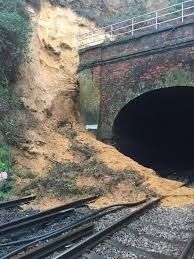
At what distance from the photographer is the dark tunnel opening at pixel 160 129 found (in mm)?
16406

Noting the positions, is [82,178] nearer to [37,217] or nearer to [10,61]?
[37,217]

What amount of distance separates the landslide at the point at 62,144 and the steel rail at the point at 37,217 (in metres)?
0.69

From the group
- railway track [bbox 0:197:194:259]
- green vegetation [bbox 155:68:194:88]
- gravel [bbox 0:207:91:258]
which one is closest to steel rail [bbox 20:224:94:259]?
railway track [bbox 0:197:194:259]

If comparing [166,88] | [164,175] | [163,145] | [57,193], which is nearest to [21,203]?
[57,193]

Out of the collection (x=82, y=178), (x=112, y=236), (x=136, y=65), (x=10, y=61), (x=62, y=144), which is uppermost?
(x=136, y=65)

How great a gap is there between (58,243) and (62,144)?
7.65 metres

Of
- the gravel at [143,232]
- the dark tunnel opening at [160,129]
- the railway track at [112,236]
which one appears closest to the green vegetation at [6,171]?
the gravel at [143,232]

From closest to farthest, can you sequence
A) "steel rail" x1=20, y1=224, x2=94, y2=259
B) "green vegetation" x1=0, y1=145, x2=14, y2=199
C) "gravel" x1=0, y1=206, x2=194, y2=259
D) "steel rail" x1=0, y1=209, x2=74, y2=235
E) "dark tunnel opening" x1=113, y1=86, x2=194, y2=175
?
"steel rail" x1=20, y1=224, x2=94, y2=259
"gravel" x1=0, y1=206, x2=194, y2=259
"steel rail" x1=0, y1=209, x2=74, y2=235
"green vegetation" x1=0, y1=145, x2=14, y2=199
"dark tunnel opening" x1=113, y1=86, x2=194, y2=175

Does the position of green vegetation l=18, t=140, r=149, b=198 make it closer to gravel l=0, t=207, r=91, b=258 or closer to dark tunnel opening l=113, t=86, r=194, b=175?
gravel l=0, t=207, r=91, b=258

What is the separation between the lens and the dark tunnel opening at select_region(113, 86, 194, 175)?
53.8 feet

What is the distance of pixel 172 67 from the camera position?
14.2 m

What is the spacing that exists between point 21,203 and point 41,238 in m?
3.15

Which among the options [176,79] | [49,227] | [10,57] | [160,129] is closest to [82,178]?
[49,227]

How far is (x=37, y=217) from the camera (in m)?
8.69
